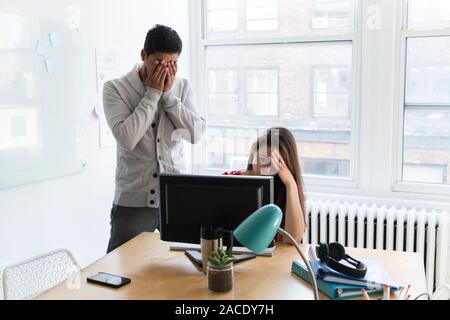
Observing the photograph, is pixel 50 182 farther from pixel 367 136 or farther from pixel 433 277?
pixel 433 277

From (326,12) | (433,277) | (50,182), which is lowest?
(433,277)

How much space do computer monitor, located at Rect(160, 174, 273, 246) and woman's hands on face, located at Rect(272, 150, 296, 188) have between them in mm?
324

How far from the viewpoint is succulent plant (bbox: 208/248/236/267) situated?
1550mm

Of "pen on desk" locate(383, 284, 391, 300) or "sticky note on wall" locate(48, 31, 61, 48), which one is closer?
"pen on desk" locate(383, 284, 391, 300)

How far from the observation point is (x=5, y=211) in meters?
2.26

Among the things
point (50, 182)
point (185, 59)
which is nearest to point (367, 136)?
point (185, 59)

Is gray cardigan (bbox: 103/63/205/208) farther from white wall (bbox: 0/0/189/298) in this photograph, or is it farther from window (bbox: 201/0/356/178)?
window (bbox: 201/0/356/178)

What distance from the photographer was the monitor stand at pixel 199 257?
179cm

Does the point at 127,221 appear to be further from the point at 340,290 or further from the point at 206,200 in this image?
the point at 340,290

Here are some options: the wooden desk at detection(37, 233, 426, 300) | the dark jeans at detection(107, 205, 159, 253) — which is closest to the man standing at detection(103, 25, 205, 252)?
the dark jeans at detection(107, 205, 159, 253)

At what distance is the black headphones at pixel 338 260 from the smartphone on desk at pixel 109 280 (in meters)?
0.64

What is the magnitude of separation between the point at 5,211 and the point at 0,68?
63cm

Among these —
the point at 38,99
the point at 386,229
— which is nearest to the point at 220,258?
the point at 38,99

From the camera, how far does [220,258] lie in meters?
1.57
